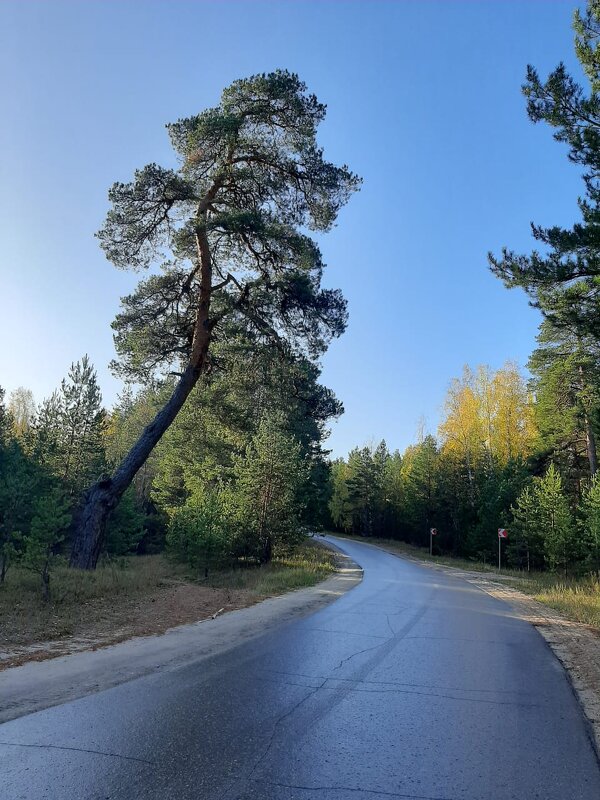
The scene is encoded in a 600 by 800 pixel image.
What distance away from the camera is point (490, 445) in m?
47.4

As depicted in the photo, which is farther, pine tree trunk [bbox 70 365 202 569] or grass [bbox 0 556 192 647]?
pine tree trunk [bbox 70 365 202 569]

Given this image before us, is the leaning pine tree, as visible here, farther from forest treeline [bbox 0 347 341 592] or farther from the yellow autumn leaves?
the yellow autumn leaves

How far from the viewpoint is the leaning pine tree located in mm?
15586

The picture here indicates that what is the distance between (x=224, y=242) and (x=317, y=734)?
16.3m

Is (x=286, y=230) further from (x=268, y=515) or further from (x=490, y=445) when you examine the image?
(x=490, y=445)

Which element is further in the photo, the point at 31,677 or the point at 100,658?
the point at 100,658

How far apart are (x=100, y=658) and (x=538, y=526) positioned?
1221 inches

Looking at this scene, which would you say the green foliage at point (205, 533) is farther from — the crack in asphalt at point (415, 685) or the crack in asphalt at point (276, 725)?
the crack in asphalt at point (276, 725)

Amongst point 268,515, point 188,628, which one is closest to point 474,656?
point 188,628

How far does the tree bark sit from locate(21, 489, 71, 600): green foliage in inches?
74.5

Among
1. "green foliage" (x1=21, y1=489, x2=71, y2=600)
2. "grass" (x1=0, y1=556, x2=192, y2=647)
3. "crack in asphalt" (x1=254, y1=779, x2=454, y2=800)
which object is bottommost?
"grass" (x1=0, y1=556, x2=192, y2=647)

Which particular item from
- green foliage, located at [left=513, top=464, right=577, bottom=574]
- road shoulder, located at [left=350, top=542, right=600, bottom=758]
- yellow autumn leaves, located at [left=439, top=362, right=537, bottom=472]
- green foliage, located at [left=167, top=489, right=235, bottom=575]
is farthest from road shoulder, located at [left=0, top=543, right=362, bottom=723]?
yellow autumn leaves, located at [left=439, top=362, right=537, bottom=472]

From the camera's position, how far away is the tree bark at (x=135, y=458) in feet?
49.5

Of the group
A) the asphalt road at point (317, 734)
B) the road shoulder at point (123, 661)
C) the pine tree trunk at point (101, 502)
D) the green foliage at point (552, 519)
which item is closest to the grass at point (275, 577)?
the pine tree trunk at point (101, 502)
